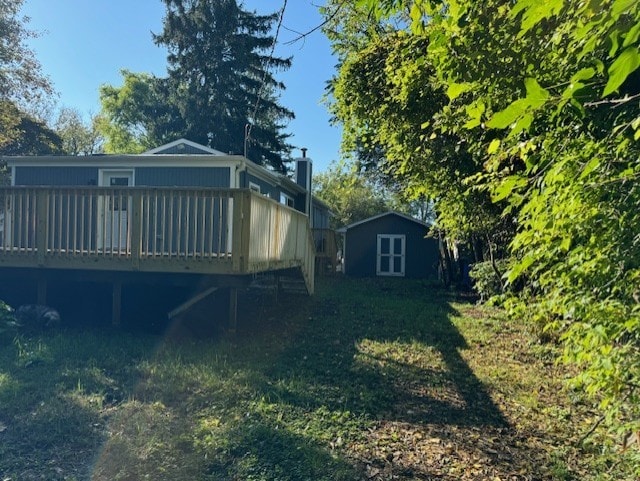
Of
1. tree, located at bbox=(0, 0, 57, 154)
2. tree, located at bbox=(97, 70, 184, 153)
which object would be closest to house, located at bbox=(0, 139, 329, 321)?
tree, located at bbox=(0, 0, 57, 154)

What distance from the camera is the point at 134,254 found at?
6340 mm

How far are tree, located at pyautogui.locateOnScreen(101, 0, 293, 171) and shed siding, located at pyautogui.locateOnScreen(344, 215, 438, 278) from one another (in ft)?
38.6

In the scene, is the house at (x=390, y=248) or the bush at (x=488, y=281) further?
the house at (x=390, y=248)

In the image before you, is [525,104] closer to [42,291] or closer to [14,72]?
[42,291]

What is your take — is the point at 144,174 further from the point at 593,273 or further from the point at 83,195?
the point at 593,273

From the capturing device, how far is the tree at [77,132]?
3238cm

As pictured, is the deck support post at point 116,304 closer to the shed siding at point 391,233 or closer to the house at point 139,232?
the house at point 139,232

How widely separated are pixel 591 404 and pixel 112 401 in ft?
15.7

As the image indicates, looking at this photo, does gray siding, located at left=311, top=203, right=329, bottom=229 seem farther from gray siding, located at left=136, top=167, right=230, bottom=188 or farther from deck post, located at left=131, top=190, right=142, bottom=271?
deck post, located at left=131, top=190, right=142, bottom=271

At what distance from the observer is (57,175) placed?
1142 cm

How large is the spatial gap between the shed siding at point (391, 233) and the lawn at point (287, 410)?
12.1 metres

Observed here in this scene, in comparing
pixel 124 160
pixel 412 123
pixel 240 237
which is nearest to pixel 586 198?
pixel 240 237

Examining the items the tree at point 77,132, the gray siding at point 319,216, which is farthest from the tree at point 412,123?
the tree at point 77,132

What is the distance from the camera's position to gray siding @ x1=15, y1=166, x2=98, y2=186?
11281 mm
